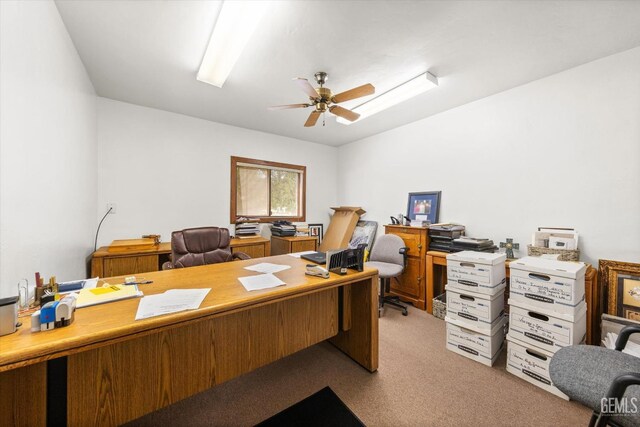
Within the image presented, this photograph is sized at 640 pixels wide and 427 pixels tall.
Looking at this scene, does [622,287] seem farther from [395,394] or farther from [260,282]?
[260,282]

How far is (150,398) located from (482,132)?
12.5ft

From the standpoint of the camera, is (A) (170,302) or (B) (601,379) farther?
(A) (170,302)

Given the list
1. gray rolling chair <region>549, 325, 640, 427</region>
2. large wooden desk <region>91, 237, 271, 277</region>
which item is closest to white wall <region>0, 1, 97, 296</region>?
large wooden desk <region>91, 237, 271, 277</region>

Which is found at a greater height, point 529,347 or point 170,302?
point 170,302

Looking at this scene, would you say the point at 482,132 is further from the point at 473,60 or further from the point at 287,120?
the point at 287,120

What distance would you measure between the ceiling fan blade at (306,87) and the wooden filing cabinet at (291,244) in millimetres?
A: 2232

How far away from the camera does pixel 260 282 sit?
1.50 m

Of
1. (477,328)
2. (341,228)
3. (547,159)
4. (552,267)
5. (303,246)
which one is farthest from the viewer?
(341,228)

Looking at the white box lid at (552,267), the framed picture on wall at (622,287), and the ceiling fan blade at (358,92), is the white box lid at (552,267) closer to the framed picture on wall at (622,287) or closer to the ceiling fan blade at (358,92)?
the framed picture on wall at (622,287)

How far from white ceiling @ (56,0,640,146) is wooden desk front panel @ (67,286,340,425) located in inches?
78.9

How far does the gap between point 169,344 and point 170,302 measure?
0.31m

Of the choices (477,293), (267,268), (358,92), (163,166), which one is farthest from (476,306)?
(163,166)

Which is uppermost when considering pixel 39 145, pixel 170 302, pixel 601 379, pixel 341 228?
pixel 39 145

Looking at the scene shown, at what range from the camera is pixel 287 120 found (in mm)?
3572
